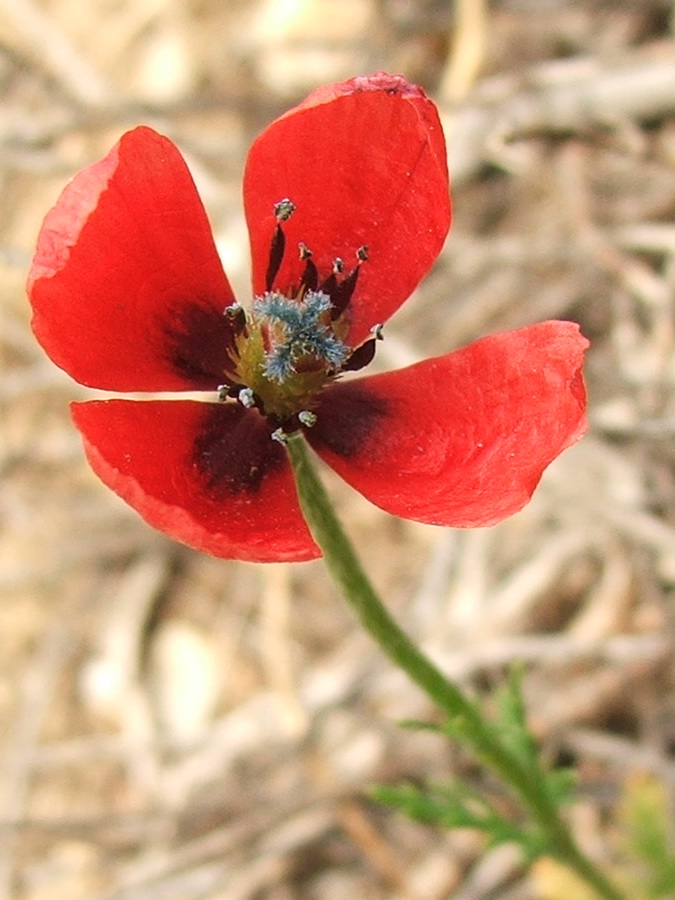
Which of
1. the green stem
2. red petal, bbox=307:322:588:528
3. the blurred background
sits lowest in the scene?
the green stem

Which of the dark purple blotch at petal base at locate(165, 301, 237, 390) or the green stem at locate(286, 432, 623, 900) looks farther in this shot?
the dark purple blotch at petal base at locate(165, 301, 237, 390)

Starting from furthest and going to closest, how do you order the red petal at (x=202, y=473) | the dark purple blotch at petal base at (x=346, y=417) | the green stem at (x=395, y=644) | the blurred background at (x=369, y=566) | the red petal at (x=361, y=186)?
the blurred background at (x=369, y=566), the dark purple blotch at petal base at (x=346, y=417), the red petal at (x=361, y=186), the green stem at (x=395, y=644), the red petal at (x=202, y=473)

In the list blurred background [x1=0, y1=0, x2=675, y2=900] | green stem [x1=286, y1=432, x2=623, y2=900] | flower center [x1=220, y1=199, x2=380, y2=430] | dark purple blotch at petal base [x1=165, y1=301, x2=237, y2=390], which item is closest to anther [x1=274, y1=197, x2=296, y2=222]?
flower center [x1=220, y1=199, x2=380, y2=430]

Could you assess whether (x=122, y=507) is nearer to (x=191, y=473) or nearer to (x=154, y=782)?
(x=154, y=782)

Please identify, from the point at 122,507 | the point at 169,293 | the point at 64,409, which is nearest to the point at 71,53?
the point at 64,409

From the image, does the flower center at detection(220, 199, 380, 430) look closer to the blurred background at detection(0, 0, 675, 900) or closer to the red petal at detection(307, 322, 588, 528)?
the red petal at detection(307, 322, 588, 528)

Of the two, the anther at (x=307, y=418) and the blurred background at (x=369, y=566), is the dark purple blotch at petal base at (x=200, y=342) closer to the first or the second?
the anther at (x=307, y=418)

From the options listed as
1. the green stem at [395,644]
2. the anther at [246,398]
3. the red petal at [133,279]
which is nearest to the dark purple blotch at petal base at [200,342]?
the red petal at [133,279]
